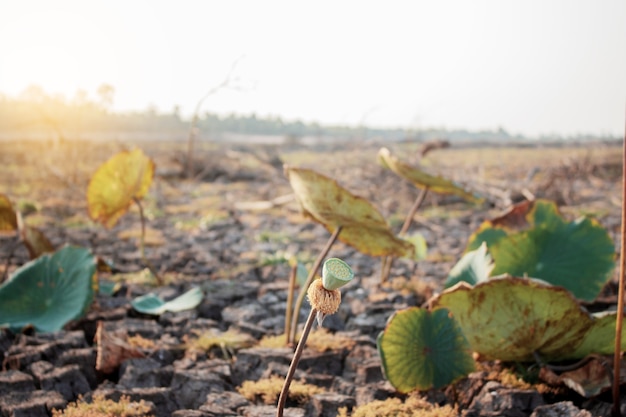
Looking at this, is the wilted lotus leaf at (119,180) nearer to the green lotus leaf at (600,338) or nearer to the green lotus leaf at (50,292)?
the green lotus leaf at (50,292)

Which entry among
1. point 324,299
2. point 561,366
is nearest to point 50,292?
point 324,299

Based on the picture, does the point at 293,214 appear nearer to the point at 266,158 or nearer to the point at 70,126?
the point at 266,158

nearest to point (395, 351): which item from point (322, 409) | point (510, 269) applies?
point (322, 409)

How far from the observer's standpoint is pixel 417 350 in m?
2.17

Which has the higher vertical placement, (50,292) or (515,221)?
(515,221)

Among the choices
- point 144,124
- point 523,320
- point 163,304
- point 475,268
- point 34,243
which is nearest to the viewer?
point 523,320

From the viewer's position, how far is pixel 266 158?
11422 millimetres

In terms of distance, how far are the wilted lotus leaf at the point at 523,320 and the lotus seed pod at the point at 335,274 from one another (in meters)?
1.02

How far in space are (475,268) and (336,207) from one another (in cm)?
70

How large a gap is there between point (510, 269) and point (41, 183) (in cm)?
912

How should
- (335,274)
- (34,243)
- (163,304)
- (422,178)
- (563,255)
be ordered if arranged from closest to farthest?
(335,274) → (563,255) → (422,178) → (163,304) → (34,243)

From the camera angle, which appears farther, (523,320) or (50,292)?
(50,292)

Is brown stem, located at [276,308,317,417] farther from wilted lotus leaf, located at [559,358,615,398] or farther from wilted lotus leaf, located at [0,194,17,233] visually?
wilted lotus leaf, located at [0,194,17,233]

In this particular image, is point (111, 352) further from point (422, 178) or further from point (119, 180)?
point (422, 178)
